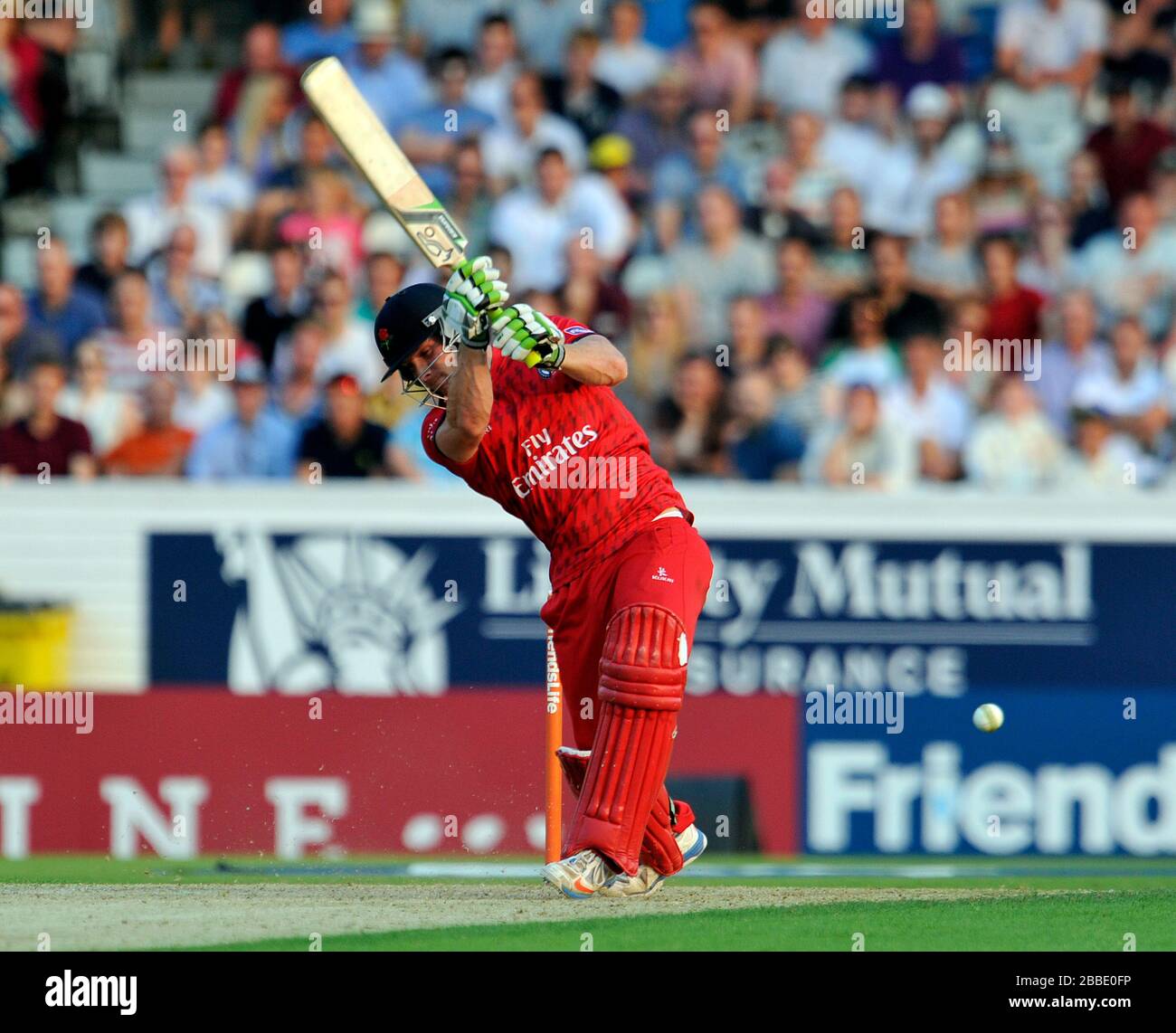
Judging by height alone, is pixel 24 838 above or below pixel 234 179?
below

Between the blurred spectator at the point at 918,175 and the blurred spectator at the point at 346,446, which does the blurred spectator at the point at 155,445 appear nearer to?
the blurred spectator at the point at 346,446

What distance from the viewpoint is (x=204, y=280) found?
1359cm

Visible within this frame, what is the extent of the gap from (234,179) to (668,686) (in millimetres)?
7985

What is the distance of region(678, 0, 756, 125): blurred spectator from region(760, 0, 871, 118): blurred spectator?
0.53ft

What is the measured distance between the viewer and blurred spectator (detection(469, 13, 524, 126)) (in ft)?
47.3

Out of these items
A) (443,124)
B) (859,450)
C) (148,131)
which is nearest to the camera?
(859,450)

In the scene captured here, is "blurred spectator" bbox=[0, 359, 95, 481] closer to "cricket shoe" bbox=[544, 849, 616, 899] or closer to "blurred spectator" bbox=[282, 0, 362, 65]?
"blurred spectator" bbox=[282, 0, 362, 65]

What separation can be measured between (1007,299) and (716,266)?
186 centimetres

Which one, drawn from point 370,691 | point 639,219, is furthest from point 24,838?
point 639,219

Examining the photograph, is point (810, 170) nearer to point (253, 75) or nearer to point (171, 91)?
point (253, 75)

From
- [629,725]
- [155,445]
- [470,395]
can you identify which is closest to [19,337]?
[155,445]

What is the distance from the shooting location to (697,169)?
14.1 m

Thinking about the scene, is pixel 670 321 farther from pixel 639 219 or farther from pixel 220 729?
pixel 220 729

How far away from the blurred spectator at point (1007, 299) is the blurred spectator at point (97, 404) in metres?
5.33
